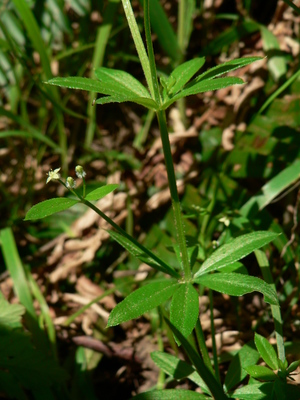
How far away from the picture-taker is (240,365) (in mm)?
1337

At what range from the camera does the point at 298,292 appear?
1636mm

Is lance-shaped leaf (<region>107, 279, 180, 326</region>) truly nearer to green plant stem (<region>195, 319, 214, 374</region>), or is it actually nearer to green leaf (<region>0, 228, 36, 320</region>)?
green plant stem (<region>195, 319, 214, 374</region>)

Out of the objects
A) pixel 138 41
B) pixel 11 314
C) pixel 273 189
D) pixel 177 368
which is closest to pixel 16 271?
pixel 11 314

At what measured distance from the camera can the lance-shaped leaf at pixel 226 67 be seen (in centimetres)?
109

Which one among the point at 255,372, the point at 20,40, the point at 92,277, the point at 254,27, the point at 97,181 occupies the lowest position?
the point at 92,277

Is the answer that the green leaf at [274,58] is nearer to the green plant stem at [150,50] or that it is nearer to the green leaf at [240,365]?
the green plant stem at [150,50]

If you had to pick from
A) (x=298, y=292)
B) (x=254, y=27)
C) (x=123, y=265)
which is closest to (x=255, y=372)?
(x=298, y=292)

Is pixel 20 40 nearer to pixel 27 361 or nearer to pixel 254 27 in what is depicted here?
pixel 254 27

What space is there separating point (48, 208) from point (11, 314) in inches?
29.6

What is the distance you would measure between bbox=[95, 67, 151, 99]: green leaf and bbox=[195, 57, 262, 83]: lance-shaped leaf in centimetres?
16

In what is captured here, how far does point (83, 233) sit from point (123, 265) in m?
0.30

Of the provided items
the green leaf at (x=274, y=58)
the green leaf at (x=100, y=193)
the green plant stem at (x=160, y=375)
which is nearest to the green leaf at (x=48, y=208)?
the green leaf at (x=100, y=193)

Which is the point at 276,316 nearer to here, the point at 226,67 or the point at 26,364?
the point at 226,67

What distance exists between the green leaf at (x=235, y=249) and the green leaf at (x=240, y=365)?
332mm
